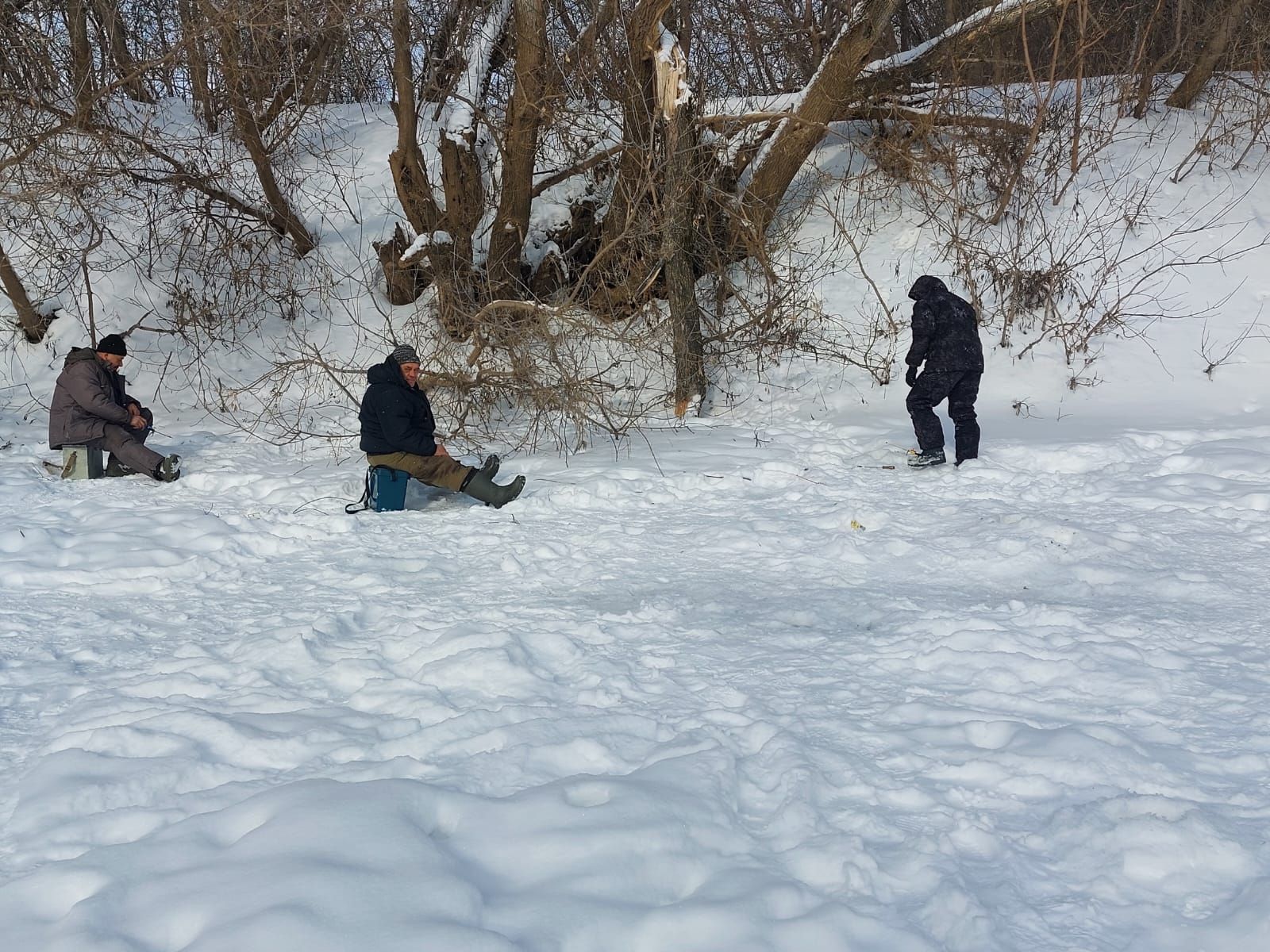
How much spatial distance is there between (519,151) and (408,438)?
4953 millimetres

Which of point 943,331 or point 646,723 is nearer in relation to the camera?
point 646,723

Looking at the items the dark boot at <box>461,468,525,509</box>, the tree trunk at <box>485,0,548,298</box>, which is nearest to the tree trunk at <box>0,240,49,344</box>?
the tree trunk at <box>485,0,548,298</box>

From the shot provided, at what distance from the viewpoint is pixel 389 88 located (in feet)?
42.0

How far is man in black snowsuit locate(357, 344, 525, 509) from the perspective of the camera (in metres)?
6.40

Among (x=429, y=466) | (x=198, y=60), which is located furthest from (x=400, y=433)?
(x=198, y=60)

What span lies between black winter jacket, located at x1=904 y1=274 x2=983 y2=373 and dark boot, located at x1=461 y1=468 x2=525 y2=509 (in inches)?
124

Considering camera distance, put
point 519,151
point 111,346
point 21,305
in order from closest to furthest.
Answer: point 111,346 < point 519,151 < point 21,305

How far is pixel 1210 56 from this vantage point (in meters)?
11.6

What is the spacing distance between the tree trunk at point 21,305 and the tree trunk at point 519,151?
5.07m

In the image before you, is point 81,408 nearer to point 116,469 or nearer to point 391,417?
point 116,469

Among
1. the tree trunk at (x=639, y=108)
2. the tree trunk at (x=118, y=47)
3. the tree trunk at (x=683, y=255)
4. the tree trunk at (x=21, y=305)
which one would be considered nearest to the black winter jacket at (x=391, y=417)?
the tree trunk at (x=639, y=108)

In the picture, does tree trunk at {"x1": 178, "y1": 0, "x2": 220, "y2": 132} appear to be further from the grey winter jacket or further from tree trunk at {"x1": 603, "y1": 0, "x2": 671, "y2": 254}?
tree trunk at {"x1": 603, "y1": 0, "x2": 671, "y2": 254}

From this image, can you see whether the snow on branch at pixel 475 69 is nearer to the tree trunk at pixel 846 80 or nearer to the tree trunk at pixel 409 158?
the tree trunk at pixel 409 158

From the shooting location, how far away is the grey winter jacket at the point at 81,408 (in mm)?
7188
